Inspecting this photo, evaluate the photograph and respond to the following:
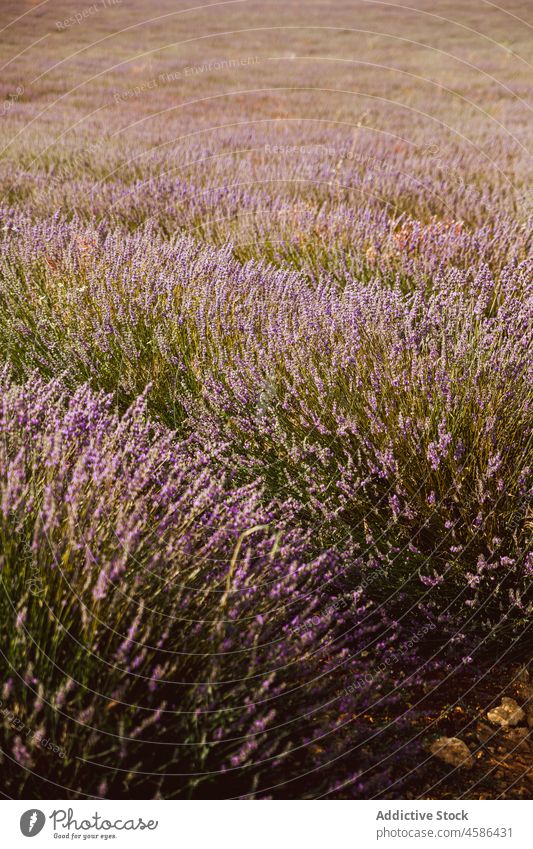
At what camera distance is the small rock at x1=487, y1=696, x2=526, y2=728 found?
5.67 ft

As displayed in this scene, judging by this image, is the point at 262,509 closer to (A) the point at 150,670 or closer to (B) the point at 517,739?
(A) the point at 150,670

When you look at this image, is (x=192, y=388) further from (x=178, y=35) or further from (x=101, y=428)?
(x=178, y=35)

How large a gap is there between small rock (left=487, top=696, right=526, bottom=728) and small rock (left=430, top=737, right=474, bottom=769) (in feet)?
0.49

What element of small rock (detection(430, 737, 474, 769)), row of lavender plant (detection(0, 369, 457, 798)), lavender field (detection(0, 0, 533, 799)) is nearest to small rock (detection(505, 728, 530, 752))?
lavender field (detection(0, 0, 533, 799))

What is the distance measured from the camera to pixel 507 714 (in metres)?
1.75

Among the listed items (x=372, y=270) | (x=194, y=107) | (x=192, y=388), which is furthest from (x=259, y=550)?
(x=194, y=107)

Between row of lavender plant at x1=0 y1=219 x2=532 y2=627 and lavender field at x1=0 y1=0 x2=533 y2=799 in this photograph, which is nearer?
lavender field at x1=0 y1=0 x2=533 y2=799

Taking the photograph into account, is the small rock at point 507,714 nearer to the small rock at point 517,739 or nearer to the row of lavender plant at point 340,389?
the small rock at point 517,739

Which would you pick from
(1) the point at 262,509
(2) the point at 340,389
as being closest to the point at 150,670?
(1) the point at 262,509

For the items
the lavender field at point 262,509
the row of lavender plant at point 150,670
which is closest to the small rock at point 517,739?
the lavender field at point 262,509

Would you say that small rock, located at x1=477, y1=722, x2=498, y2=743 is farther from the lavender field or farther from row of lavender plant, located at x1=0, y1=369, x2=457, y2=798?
row of lavender plant, located at x1=0, y1=369, x2=457, y2=798

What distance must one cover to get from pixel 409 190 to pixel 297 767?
476 cm

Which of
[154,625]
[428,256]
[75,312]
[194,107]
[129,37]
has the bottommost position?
[154,625]

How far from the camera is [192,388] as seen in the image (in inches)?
102
